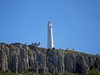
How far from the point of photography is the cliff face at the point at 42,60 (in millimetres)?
119500

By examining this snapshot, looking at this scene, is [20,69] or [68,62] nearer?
[20,69]

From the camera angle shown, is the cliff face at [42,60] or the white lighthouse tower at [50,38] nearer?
the cliff face at [42,60]

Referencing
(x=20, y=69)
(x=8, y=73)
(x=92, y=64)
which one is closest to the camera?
(x=8, y=73)

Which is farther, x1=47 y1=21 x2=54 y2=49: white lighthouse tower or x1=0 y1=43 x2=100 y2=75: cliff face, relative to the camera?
x1=47 y1=21 x2=54 y2=49: white lighthouse tower

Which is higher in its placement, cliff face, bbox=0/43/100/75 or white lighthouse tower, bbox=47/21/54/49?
white lighthouse tower, bbox=47/21/54/49

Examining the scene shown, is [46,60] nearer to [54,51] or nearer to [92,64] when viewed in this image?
[54,51]

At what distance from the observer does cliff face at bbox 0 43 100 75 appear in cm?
11950

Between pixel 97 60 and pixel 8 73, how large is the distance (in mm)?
43152

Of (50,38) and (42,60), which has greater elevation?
(50,38)

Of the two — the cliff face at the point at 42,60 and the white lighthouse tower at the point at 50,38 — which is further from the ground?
the white lighthouse tower at the point at 50,38

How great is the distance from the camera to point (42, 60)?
12738 cm

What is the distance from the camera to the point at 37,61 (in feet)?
417

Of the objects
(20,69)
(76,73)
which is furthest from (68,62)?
(20,69)

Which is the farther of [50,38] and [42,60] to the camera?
[50,38]
